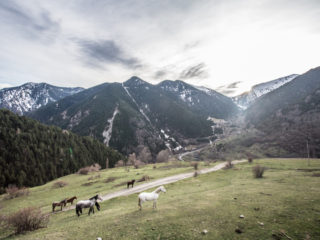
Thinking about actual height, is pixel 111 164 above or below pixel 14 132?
below

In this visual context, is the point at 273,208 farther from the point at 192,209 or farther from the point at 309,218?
the point at 192,209

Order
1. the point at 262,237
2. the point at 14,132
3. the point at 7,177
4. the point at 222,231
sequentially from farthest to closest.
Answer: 1. the point at 14,132
2. the point at 7,177
3. the point at 222,231
4. the point at 262,237

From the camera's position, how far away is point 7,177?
88188 mm

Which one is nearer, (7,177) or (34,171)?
(7,177)

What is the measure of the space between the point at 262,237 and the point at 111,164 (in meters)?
149

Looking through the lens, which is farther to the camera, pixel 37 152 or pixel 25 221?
pixel 37 152

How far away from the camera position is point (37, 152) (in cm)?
10969

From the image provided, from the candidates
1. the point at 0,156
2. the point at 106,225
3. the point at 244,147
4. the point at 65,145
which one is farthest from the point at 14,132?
the point at 244,147

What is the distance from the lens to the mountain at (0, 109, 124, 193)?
93938 mm

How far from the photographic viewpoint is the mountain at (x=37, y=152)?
3698 inches

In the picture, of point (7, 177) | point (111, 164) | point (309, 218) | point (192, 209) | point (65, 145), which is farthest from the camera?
point (111, 164)

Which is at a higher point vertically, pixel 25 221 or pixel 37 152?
pixel 37 152

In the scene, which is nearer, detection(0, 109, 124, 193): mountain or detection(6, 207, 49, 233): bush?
detection(6, 207, 49, 233): bush

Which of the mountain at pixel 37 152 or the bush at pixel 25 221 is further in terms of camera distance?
the mountain at pixel 37 152
